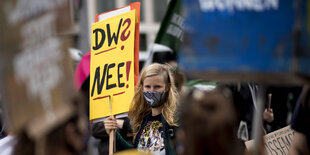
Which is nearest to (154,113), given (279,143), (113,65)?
(113,65)

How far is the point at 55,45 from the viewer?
252cm

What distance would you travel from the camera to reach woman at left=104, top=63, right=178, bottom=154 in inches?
170

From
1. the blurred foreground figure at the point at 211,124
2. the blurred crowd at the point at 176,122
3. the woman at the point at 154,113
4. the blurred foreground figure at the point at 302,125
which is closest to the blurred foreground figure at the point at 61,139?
the blurred crowd at the point at 176,122

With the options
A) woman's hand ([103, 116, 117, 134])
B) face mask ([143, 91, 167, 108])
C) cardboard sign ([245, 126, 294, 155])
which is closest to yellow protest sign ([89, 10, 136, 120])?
woman's hand ([103, 116, 117, 134])

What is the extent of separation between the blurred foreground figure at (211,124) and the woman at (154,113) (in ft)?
6.02

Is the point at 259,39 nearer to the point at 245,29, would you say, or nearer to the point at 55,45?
the point at 245,29

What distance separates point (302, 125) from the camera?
330 cm

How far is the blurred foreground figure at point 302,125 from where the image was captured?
3.19 meters

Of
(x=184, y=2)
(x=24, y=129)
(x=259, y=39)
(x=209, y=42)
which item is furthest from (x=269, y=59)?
(x=24, y=129)

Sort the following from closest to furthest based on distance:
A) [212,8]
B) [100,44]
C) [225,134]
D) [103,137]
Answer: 1. [225,134]
2. [212,8]
3. [100,44]
4. [103,137]

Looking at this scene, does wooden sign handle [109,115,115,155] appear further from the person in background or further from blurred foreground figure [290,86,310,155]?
blurred foreground figure [290,86,310,155]

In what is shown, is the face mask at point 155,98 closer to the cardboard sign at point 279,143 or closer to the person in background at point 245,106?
the person in background at point 245,106

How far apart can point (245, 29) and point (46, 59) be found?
918 mm

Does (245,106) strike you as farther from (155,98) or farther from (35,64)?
(35,64)
